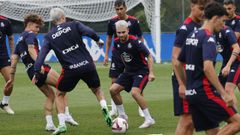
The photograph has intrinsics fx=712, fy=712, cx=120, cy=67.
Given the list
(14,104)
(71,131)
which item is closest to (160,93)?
(14,104)

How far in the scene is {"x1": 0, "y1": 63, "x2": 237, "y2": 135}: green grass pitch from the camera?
12672 mm

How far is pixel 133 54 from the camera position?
1342 centimetres

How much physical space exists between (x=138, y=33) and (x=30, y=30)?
330 centimetres

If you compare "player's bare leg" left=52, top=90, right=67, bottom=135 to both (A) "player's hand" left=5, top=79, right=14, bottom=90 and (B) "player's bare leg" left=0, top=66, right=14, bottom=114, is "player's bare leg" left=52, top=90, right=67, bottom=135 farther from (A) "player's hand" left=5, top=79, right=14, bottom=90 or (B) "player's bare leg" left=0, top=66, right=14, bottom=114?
(B) "player's bare leg" left=0, top=66, right=14, bottom=114

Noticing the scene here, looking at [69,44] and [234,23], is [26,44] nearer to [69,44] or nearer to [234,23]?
[69,44]

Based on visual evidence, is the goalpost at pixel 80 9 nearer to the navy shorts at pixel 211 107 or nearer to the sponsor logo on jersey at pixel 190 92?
the sponsor logo on jersey at pixel 190 92

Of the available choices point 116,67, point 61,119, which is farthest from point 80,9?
point 61,119

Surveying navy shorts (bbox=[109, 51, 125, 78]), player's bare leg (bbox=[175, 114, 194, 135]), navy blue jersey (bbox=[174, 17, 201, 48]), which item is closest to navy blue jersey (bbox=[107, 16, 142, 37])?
navy shorts (bbox=[109, 51, 125, 78])

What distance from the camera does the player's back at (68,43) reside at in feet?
39.4

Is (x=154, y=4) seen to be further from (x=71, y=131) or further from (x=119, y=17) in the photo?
(x=71, y=131)

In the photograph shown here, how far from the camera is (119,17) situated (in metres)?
15.4

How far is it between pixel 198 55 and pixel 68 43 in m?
3.81

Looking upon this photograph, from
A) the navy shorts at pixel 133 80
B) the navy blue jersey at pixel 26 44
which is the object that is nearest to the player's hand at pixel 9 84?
the navy blue jersey at pixel 26 44

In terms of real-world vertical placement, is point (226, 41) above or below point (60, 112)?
above
